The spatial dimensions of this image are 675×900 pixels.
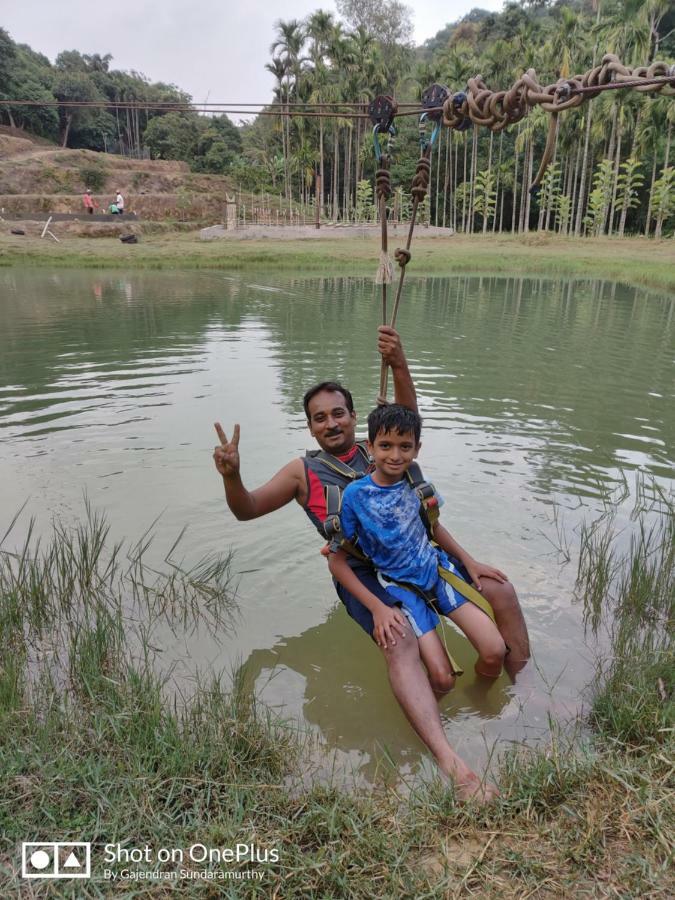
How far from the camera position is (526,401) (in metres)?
8.34

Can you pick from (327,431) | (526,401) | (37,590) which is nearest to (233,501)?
(327,431)

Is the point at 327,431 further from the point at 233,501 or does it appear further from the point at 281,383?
the point at 281,383

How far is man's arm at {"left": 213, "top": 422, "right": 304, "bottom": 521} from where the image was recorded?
2.90m

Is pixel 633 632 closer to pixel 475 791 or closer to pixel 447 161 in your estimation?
pixel 475 791

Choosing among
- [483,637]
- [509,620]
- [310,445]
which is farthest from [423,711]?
[310,445]

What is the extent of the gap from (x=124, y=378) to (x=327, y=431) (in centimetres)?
674

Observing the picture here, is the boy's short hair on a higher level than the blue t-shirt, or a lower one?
higher

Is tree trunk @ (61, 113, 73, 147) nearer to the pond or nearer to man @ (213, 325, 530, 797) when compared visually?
the pond

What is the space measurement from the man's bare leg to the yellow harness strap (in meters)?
0.38

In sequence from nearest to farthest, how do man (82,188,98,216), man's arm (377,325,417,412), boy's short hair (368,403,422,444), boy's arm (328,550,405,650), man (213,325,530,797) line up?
man (213,325,530,797), boy's arm (328,550,405,650), boy's short hair (368,403,422,444), man's arm (377,325,417,412), man (82,188,98,216)

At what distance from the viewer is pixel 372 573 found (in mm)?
3182

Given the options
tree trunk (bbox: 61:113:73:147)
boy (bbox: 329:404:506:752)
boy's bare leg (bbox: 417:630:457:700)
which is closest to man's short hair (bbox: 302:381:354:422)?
boy (bbox: 329:404:506:752)

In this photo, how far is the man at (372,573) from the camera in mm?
2656

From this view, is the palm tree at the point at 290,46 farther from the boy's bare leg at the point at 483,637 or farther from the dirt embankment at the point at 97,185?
the boy's bare leg at the point at 483,637
